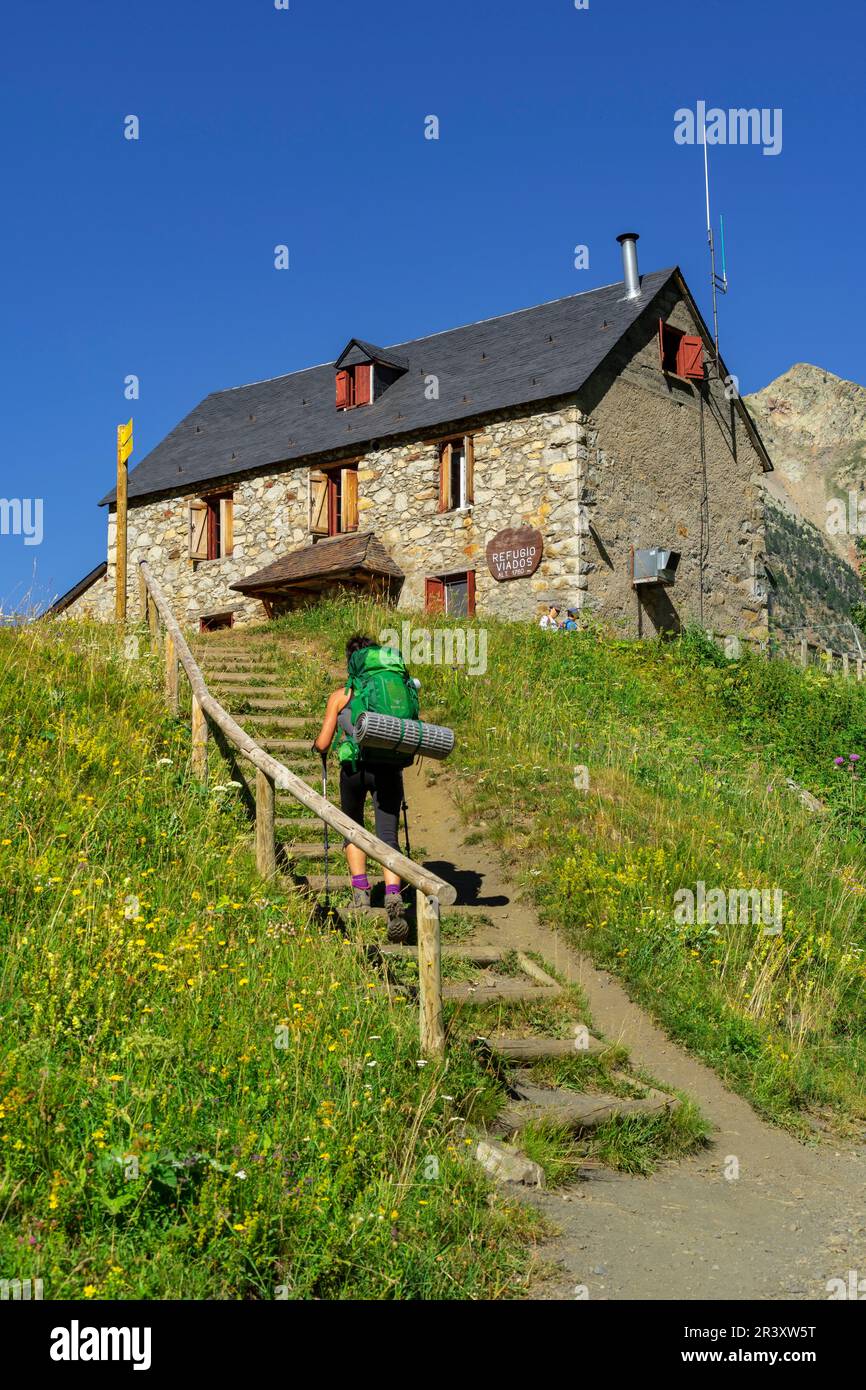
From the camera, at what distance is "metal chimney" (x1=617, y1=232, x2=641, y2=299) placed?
921 inches

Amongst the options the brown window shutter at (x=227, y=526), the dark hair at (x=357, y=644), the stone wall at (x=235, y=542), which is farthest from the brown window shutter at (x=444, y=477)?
the dark hair at (x=357, y=644)

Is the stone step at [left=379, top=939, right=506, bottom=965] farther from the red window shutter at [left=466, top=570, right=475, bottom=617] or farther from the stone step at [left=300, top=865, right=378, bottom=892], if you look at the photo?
the red window shutter at [left=466, top=570, right=475, bottom=617]

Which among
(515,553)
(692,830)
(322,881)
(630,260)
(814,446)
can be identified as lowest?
(322,881)

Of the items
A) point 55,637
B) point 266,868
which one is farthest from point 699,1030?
point 55,637

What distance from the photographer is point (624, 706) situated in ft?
47.9

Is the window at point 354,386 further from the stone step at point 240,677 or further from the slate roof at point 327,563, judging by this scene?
the stone step at point 240,677

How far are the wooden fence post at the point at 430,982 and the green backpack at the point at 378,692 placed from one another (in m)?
2.20

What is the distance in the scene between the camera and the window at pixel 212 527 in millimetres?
25812

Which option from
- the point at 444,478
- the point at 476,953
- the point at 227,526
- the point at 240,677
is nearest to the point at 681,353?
the point at 444,478

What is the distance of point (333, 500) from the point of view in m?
24.4

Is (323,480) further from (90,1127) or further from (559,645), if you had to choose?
(90,1127)

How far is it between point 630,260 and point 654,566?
21.3 ft

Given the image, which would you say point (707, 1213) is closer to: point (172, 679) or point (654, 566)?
point (172, 679)
